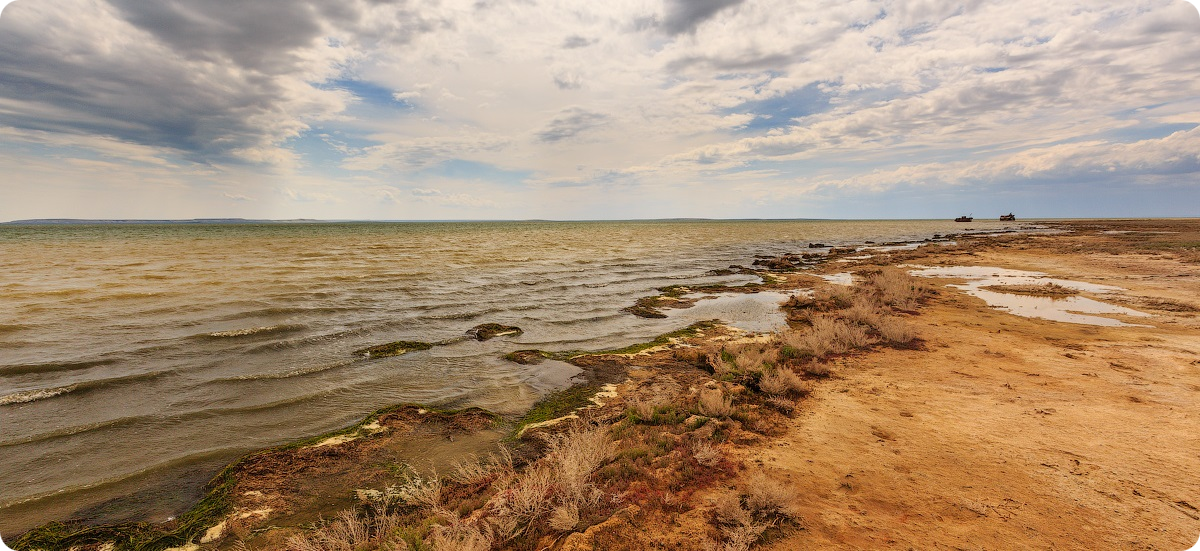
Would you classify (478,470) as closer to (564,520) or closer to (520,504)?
(520,504)

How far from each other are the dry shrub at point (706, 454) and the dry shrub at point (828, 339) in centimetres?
529

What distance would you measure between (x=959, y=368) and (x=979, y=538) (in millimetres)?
6080

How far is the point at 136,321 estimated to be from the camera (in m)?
13.4

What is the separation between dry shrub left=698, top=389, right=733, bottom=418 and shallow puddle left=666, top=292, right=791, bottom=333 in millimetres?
6635

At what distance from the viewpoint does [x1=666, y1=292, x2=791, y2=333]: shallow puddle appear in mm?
14352

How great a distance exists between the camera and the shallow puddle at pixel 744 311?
14352 millimetres

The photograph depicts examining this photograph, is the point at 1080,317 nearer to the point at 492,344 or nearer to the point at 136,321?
the point at 492,344

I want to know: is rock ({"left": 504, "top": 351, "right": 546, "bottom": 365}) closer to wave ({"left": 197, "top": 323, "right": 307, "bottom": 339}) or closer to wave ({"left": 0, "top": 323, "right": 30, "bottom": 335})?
wave ({"left": 197, "top": 323, "right": 307, "bottom": 339})

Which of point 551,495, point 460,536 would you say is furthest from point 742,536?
point 460,536

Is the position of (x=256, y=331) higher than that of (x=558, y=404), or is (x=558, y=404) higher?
(x=256, y=331)

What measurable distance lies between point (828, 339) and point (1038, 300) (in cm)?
1179

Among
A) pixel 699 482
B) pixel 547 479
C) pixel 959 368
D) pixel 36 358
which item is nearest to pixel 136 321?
pixel 36 358

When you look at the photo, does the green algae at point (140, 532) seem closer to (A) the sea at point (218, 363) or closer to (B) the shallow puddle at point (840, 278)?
(A) the sea at point (218, 363)

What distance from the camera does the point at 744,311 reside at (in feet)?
53.9
